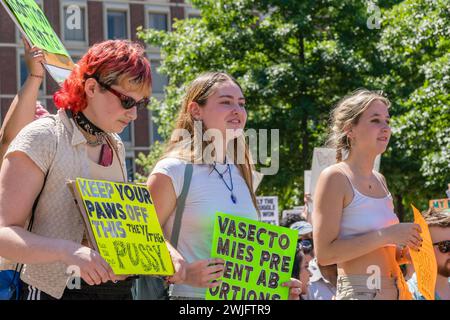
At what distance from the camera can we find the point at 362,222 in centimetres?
436

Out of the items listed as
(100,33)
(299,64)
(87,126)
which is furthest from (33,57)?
(100,33)

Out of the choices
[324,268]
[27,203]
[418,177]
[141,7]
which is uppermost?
[141,7]

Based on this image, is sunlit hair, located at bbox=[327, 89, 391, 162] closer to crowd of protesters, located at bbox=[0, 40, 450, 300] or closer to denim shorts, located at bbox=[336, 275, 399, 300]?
crowd of protesters, located at bbox=[0, 40, 450, 300]

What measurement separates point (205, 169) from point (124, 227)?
2.85ft

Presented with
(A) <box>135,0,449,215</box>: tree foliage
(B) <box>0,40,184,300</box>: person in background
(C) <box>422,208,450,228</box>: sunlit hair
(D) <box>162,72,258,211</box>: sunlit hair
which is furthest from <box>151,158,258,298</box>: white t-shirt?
(A) <box>135,0,449,215</box>: tree foliage

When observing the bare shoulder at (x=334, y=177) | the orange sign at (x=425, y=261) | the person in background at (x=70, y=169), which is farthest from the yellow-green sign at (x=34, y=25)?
the orange sign at (x=425, y=261)

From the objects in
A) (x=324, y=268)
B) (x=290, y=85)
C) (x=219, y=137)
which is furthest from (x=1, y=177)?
(x=290, y=85)

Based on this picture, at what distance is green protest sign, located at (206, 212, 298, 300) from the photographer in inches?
138

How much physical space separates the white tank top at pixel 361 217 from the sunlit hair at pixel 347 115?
348 mm

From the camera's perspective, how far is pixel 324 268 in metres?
4.59

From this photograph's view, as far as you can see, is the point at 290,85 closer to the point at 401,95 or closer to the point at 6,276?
the point at 401,95

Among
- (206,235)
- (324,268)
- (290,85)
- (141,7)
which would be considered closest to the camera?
(206,235)

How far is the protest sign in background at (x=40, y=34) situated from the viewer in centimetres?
372
